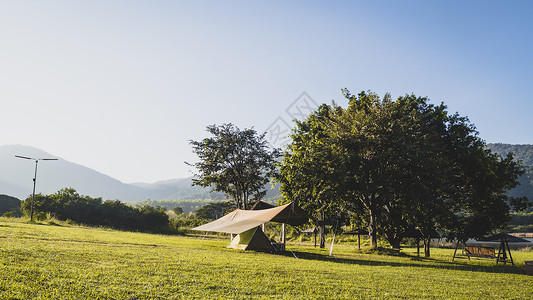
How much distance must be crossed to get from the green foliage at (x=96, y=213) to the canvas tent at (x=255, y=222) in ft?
76.9

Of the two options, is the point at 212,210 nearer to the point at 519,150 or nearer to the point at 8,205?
the point at 8,205

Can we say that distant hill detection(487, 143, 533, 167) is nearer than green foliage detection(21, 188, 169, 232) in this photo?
No

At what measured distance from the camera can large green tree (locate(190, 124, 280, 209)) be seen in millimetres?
34656

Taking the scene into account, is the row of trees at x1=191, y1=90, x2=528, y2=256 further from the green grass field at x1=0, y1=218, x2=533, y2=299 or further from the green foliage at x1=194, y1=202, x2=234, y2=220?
the green foliage at x1=194, y1=202, x2=234, y2=220

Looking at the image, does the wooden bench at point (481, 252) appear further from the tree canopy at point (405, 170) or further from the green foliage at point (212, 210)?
the green foliage at point (212, 210)

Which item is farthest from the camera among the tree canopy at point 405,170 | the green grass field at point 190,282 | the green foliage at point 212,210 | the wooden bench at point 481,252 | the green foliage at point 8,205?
the green foliage at point 8,205

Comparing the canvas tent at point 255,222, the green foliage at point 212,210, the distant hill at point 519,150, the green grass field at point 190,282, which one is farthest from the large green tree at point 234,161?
the distant hill at point 519,150

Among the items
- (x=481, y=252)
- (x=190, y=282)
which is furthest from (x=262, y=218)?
(x=481, y=252)

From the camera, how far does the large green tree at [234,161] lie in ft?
114

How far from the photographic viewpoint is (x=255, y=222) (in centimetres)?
1712

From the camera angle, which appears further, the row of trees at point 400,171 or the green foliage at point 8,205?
the green foliage at point 8,205

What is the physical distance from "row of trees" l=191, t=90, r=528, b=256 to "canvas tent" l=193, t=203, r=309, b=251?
8.40ft

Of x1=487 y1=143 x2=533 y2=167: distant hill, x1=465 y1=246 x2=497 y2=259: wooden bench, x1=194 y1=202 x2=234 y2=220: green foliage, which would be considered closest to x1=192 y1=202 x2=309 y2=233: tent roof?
x1=465 y1=246 x2=497 y2=259: wooden bench

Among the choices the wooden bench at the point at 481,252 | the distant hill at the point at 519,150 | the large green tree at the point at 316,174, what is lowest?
the wooden bench at the point at 481,252
